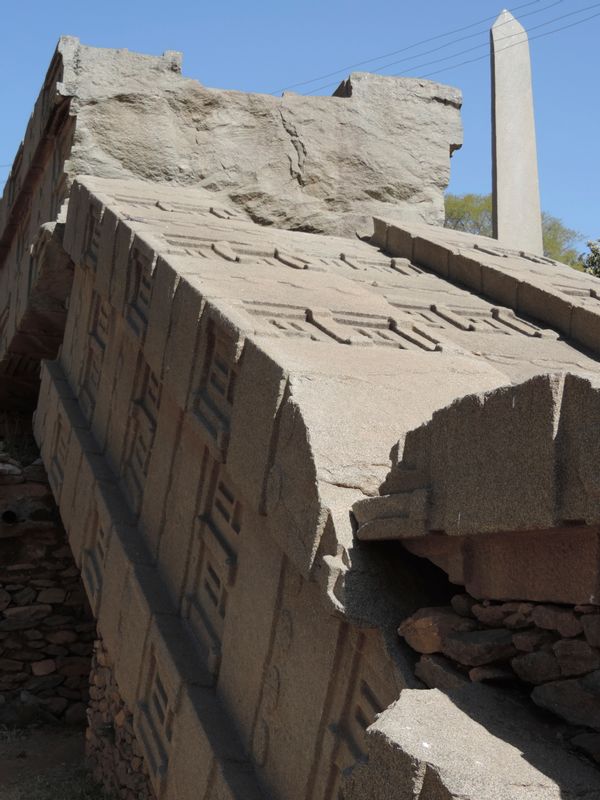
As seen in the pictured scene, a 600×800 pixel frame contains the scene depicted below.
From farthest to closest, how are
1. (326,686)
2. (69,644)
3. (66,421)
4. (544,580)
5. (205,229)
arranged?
(69,644), (66,421), (205,229), (326,686), (544,580)

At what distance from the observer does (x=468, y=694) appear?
2312 millimetres

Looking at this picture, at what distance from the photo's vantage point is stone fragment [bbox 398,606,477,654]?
8.21 ft

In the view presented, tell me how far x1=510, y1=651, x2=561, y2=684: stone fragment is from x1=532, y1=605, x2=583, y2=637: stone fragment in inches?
2.5

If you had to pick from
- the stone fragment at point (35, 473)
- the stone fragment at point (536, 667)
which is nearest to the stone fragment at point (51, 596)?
the stone fragment at point (35, 473)

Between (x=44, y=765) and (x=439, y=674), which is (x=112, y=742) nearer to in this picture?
(x=44, y=765)

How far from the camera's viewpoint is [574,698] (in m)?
2.18

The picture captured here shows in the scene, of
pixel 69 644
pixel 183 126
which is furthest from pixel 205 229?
pixel 69 644

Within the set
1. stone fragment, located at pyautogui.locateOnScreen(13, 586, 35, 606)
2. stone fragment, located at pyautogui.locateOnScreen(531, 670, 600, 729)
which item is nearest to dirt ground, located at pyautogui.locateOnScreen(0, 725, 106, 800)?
stone fragment, located at pyautogui.locateOnScreen(13, 586, 35, 606)

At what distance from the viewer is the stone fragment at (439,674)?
2.40 metres

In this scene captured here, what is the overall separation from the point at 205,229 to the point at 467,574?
149 inches

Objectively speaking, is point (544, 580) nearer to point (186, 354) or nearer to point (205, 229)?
point (186, 354)

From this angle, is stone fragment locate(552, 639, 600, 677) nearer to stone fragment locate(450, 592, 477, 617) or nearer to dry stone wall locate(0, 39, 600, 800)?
dry stone wall locate(0, 39, 600, 800)

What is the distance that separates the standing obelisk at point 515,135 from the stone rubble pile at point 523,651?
10144 mm

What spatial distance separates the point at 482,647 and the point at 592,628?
0.32m
